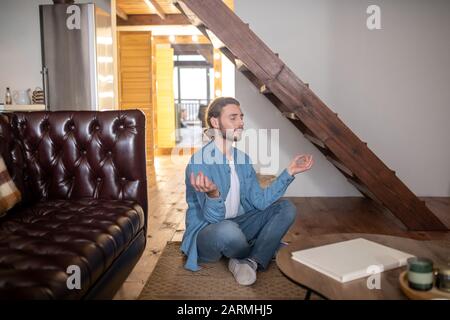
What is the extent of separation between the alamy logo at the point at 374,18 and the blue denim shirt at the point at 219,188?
2.55 m

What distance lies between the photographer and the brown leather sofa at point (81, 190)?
164cm

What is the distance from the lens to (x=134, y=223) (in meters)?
2.11

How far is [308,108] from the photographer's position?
3074mm

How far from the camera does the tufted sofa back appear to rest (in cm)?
242

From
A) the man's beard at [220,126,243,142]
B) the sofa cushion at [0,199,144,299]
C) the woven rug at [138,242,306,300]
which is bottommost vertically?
the woven rug at [138,242,306,300]

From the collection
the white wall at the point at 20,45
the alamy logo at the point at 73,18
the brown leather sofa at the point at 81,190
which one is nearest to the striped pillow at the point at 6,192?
the brown leather sofa at the point at 81,190

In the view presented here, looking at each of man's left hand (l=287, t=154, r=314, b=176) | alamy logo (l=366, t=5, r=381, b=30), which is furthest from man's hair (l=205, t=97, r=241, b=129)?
alamy logo (l=366, t=5, r=381, b=30)

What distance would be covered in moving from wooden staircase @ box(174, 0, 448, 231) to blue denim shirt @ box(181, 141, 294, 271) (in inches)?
30.0

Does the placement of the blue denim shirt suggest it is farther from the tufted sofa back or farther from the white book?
the white book

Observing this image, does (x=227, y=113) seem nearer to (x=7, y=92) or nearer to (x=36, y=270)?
(x=36, y=270)

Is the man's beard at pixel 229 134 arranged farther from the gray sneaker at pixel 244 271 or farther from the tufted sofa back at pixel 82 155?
the gray sneaker at pixel 244 271

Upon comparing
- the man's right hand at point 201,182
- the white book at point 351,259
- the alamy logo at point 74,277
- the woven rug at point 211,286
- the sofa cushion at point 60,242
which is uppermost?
the man's right hand at point 201,182

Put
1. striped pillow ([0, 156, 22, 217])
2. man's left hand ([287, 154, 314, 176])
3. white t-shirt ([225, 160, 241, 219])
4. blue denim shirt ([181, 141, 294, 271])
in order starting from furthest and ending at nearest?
white t-shirt ([225, 160, 241, 219]) → blue denim shirt ([181, 141, 294, 271]) → man's left hand ([287, 154, 314, 176]) → striped pillow ([0, 156, 22, 217])

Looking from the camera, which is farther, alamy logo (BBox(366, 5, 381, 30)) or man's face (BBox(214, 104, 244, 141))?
alamy logo (BBox(366, 5, 381, 30))
